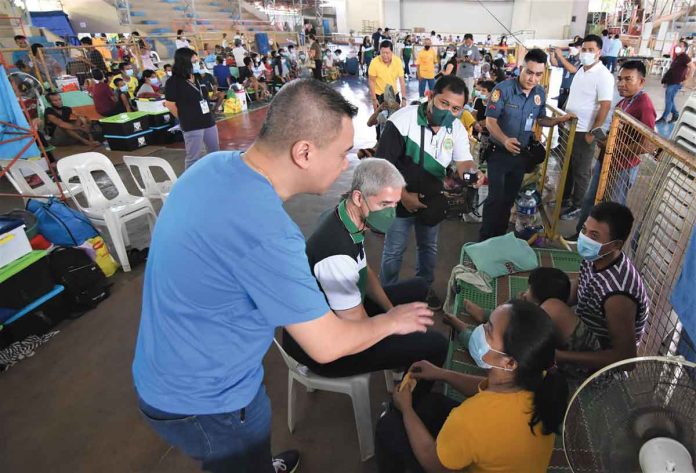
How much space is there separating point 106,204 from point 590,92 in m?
5.06

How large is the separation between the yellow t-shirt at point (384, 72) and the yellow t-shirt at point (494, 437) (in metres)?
6.04

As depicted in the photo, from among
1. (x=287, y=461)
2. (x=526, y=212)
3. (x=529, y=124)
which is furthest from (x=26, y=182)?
(x=526, y=212)

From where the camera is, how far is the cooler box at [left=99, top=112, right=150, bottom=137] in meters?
7.37

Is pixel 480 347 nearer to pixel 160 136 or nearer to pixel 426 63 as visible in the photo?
pixel 160 136

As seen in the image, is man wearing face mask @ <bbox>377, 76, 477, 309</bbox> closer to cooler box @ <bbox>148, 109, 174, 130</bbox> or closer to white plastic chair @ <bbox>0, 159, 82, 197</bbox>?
white plastic chair @ <bbox>0, 159, 82, 197</bbox>

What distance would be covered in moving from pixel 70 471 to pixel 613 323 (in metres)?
2.79

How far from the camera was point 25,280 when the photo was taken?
9.99 ft

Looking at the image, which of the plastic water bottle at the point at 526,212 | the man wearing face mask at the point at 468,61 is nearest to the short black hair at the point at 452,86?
the plastic water bottle at the point at 526,212

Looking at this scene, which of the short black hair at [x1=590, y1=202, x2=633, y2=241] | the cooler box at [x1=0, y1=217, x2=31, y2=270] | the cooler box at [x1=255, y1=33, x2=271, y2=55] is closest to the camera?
the short black hair at [x1=590, y1=202, x2=633, y2=241]

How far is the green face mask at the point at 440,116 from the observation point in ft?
8.74

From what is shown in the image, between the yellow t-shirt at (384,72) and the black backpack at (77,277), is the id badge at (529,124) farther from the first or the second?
the black backpack at (77,277)

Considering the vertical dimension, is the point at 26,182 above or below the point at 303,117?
below

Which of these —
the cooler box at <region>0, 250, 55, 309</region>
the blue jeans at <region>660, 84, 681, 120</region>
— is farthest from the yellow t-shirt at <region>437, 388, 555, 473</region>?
the blue jeans at <region>660, 84, 681, 120</region>

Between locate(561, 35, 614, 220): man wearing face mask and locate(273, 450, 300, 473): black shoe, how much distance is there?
12.3 ft
